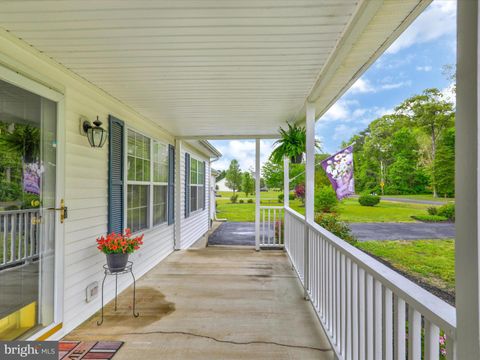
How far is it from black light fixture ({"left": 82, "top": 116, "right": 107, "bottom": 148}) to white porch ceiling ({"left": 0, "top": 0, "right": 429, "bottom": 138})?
0.46m

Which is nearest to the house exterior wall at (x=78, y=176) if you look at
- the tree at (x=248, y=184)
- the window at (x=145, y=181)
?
the window at (x=145, y=181)

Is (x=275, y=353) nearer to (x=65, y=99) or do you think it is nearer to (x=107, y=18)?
(x=107, y=18)

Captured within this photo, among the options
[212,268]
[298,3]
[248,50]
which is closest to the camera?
[298,3]

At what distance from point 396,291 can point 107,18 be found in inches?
88.9

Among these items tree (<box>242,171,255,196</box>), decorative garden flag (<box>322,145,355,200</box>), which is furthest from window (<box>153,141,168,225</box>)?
tree (<box>242,171,255,196</box>)

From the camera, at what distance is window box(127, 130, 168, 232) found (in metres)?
3.91

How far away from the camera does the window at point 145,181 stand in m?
3.91

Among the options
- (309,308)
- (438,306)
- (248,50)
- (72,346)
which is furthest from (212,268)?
(438,306)

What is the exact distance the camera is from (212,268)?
14.4ft

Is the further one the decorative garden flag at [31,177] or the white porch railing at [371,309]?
the decorative garden flag at [31,177]

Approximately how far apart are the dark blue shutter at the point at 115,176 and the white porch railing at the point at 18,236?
1018 mm

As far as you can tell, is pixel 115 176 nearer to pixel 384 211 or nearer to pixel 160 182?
pixel 160 182

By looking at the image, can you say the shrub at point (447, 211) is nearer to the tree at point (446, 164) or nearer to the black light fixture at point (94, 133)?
the tree at point (446, 164)

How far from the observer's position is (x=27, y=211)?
2.20 metres
